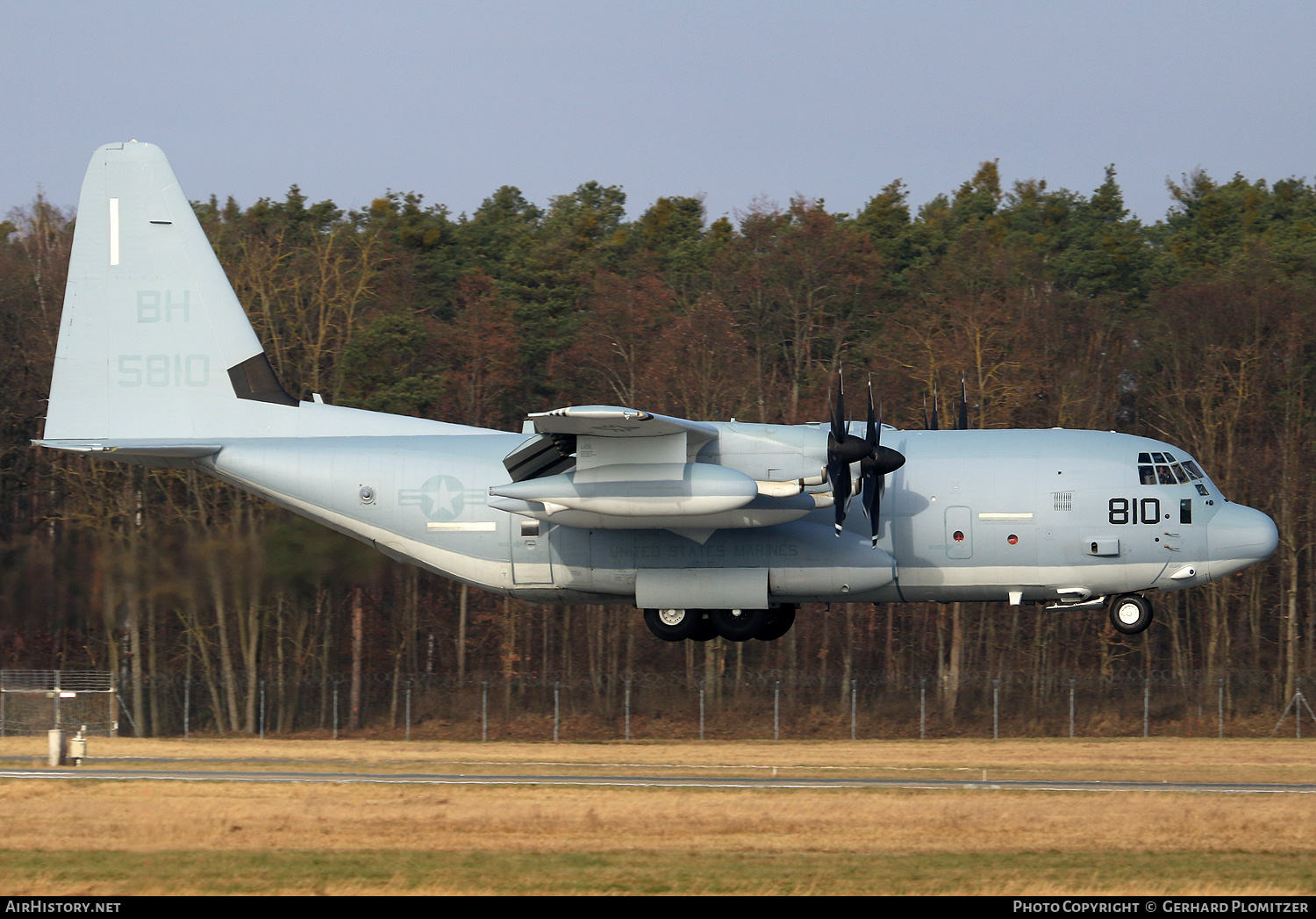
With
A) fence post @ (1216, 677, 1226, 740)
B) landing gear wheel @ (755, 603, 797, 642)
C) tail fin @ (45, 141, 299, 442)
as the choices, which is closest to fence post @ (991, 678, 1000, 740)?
fence post @ (1216, 677, 1226, 740)

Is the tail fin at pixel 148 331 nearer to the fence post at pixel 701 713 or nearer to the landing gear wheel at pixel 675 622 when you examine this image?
the landing gear wheel at pixel 675 622

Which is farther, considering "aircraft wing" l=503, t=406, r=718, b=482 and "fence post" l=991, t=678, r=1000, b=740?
"fence post" l=991, t=678, r=1000, b=740

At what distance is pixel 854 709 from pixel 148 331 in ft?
64.7

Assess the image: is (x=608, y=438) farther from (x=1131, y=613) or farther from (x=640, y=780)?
(x=1131, y=613)

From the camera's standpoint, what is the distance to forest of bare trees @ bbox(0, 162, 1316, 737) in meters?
42.2

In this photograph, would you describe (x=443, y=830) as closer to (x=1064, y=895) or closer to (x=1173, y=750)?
(x=1064, y=895)

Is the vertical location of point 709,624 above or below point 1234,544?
below

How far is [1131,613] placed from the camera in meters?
25.3

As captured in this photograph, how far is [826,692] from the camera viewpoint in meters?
43.9

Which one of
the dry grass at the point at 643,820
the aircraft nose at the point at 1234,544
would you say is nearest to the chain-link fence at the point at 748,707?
the aircraft nose at the point at 1234,544

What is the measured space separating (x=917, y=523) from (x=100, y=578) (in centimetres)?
1609

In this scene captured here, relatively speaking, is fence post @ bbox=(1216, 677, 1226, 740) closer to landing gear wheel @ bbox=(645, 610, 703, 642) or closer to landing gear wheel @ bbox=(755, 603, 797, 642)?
landing gear wheel @ bbox=(755, 603, 797, 642)

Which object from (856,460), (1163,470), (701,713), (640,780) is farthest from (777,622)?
(701,713)

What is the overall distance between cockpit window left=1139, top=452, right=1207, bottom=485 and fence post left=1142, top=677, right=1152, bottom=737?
1365 centimetres
